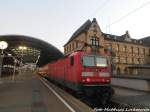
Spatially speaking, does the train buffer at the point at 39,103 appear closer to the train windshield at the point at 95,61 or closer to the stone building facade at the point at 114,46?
the train windshield at the point at 95,61

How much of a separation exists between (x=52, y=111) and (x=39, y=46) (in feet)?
170

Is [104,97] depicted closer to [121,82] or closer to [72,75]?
[72,75]

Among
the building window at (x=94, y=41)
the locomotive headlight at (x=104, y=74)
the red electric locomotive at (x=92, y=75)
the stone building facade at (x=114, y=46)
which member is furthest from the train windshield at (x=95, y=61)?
the building window at (x=94, y=41)

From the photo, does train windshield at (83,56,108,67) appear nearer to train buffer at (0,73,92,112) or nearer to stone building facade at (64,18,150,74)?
train buffer at (0,73,92,112)

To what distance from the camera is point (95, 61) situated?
16422 mm

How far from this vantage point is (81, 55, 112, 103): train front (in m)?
15.8

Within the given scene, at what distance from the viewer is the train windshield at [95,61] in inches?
636

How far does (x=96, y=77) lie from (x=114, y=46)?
5417cm

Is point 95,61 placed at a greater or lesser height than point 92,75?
greater

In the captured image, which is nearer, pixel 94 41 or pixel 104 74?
pixel 104 74

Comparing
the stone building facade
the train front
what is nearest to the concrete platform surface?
the train front

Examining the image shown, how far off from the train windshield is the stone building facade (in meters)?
37.3

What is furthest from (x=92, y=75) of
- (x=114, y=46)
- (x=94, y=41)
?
(x=114, y=46)

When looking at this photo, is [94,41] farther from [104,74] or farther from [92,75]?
[92,75]
